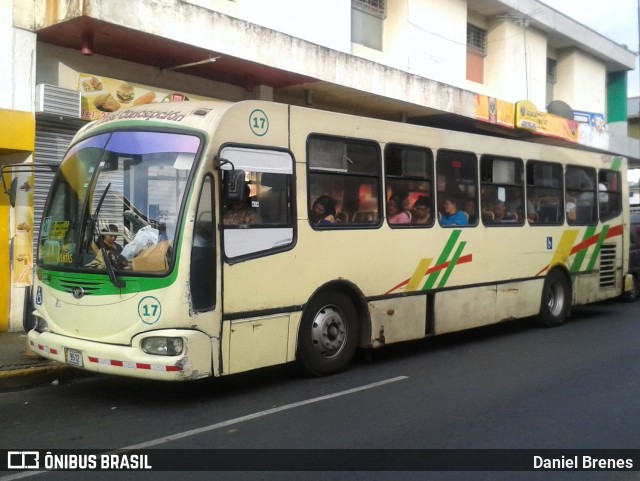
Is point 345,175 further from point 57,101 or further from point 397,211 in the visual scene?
point 57,101

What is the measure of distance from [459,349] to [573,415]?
136 inches

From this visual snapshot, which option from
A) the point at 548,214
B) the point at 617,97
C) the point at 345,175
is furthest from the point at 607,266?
the point at 617,97

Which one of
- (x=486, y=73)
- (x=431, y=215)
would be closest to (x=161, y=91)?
(x=431, y=215)

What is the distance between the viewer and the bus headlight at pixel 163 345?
6.15 metres

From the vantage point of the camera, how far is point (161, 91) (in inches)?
471

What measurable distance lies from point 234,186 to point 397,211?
9.07 ft

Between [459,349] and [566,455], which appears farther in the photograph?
[459,349]

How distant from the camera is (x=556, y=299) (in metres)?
11.8

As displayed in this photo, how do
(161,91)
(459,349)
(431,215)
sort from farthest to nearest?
1. (161,91)
2. (459,349)
3. (431,215)

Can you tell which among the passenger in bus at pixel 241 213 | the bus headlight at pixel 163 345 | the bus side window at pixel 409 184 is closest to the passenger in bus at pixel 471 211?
the bus side window at pixel 409 184

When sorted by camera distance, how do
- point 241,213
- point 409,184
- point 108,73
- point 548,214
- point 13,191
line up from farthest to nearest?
point 548,214 < point 108,73 < point 13,191 < point 409,184 < point 241,213

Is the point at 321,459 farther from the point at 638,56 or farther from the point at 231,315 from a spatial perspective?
the point at 638,56

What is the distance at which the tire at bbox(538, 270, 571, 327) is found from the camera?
449 inches

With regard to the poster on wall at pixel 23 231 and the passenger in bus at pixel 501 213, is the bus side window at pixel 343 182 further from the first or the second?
the poster on wall at pixel 23 231
